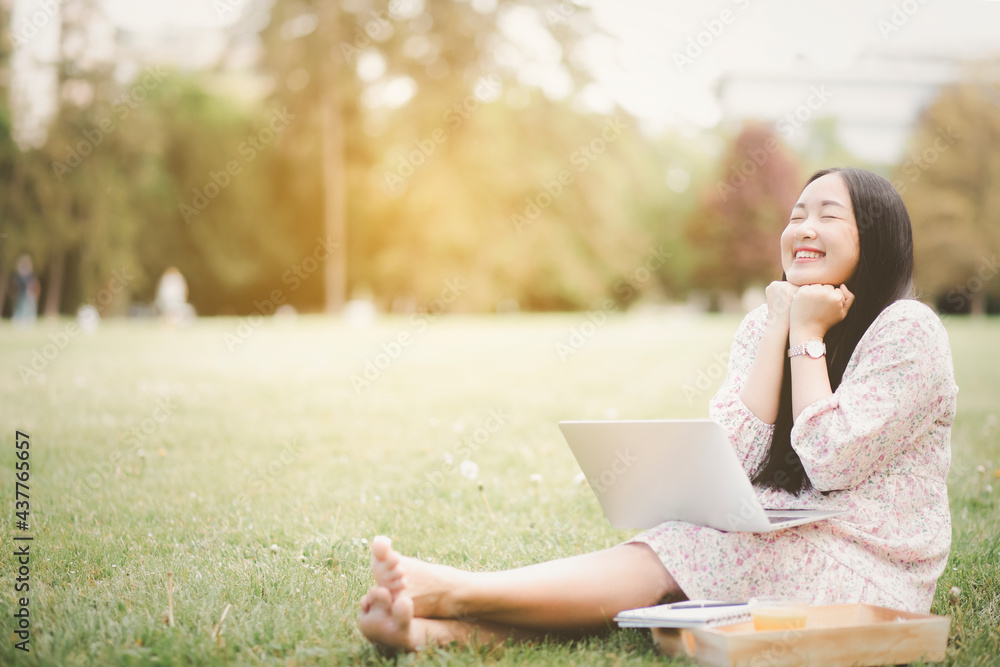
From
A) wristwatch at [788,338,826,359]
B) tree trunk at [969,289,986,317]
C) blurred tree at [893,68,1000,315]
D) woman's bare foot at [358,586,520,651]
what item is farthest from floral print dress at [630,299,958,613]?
tree trunk at [969,289,986,317]

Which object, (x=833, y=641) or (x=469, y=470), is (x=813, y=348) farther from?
(x=469, y=470)

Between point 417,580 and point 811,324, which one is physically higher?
point 811,324

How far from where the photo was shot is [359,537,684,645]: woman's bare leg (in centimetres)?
228

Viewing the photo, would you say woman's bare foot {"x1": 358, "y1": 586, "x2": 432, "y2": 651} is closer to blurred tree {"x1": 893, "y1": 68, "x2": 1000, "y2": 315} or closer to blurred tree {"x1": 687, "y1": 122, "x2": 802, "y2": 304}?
blurred tree {"x1": 893, "y1": 68, "x2": 1000, "y2": 315}

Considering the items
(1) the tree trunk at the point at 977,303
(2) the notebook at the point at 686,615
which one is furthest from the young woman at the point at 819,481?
(1) the tree trunk at the point at 977,303

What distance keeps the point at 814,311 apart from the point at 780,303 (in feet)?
0.40

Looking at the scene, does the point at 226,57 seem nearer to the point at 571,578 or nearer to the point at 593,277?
the point at 593,277

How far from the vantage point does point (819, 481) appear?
8.14 feet

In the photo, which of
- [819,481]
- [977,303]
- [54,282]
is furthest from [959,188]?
Result: [819,481]

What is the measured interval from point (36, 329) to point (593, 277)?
24079 mm

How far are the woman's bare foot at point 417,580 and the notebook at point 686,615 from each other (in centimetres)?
47

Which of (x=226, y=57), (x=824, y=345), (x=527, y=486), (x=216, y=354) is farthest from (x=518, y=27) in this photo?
(x=824, y=345)

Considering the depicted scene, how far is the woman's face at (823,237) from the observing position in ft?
8.91

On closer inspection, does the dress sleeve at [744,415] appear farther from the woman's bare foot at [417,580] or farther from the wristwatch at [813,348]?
the woman's bare foot at [417,580]
